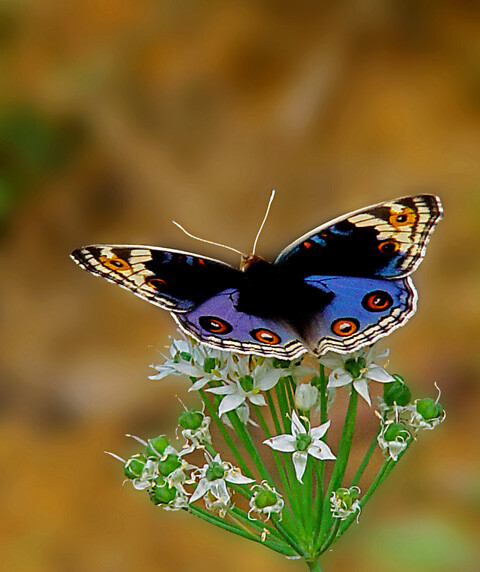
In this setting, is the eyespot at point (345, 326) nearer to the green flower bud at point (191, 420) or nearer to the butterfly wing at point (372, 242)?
the butterfly wing at point (372, 242)

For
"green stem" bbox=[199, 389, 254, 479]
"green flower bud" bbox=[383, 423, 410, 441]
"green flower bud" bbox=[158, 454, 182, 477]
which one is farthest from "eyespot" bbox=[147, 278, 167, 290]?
"green flower bud" bbox=[383, 423, 410, 441]

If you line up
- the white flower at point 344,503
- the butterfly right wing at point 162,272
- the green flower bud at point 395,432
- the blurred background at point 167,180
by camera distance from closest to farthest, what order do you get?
1. the white flower at point 344,503
2. the green flower bud at point 395,432
3. the butterfly right wing at point 162,272
4. the blurred background at point 167,180

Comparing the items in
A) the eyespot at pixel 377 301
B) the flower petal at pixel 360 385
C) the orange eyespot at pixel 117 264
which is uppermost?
the eyespot at pixel 377 301

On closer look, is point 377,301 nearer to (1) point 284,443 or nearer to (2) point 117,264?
(1) point 284,443

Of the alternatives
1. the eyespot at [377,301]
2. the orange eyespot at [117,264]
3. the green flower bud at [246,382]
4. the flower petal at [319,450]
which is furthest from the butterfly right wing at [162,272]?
the flower petal at [319,450]

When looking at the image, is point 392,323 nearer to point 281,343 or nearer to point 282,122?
point 281,343

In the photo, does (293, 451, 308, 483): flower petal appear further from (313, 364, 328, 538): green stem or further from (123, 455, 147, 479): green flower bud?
(123, 455, 147, 479): green flower bud

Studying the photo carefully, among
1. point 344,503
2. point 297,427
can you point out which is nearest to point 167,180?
point 297,427
